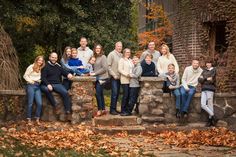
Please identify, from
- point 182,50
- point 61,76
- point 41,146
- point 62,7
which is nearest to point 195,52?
point 182,50

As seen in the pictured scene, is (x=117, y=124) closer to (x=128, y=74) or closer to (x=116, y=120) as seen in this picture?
(x=116, y=120)

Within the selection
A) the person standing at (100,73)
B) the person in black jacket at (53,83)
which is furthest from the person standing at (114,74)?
the person in black jacket at (53,83)

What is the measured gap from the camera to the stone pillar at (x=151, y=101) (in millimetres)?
12305

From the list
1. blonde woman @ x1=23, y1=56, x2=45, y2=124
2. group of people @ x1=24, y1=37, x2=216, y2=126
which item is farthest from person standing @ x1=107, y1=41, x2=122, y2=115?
blonde woman @ x1=23, y1=56, x2=45, y2=124

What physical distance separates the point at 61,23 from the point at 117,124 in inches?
286

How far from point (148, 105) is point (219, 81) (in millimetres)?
3031

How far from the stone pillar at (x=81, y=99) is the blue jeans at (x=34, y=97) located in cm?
81

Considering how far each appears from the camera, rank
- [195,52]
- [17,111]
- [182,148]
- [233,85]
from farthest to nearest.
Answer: [195,52], [233,85], [17,111], [182,148]

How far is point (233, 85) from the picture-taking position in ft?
46.1

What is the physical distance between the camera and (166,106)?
12500 millimetres

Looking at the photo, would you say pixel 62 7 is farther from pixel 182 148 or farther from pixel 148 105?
pixel 182 148

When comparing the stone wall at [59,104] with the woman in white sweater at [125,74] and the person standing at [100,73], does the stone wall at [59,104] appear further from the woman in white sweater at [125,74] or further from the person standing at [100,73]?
the woman in white sweater at [125,74]

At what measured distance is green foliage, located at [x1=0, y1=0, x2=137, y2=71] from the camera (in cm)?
1770

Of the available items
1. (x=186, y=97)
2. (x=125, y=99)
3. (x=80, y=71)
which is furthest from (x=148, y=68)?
(x=80, y=71)
